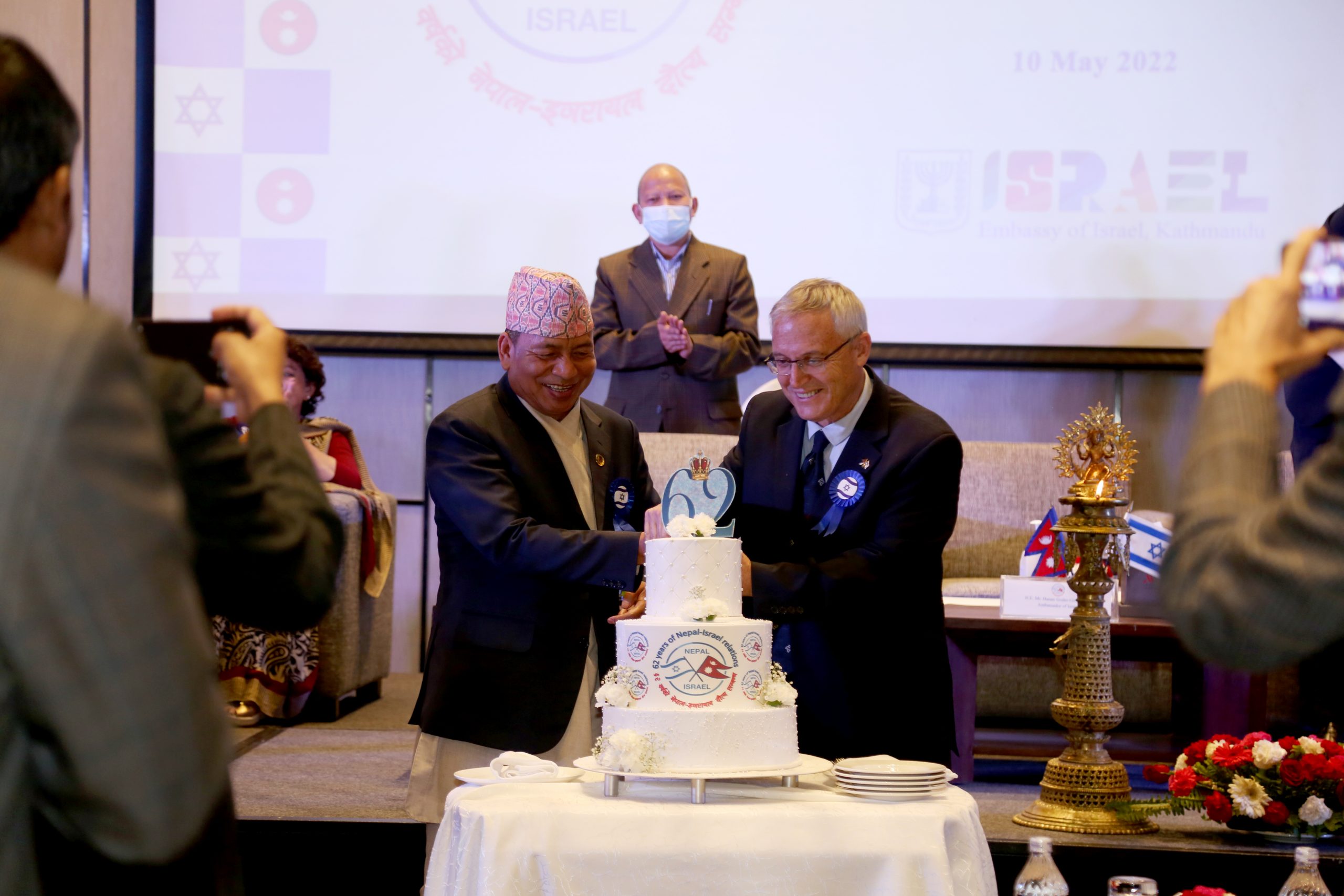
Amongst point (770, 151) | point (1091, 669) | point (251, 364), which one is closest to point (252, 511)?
point (251, 364)

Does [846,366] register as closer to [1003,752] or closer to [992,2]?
[1003,752]

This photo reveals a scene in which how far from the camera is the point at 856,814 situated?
225cm

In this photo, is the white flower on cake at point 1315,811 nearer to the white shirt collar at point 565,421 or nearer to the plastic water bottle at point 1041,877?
the plastic water bottle at point 1041,877

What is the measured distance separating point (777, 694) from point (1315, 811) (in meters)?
1.89

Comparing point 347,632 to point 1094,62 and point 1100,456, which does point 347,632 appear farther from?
point 1094,62

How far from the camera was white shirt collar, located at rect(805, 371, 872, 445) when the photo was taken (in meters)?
2.95

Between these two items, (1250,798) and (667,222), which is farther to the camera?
(667,222)

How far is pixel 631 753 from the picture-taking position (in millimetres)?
2307

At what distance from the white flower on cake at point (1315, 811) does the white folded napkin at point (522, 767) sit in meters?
2.09

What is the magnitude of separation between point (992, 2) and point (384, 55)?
2.62 metres

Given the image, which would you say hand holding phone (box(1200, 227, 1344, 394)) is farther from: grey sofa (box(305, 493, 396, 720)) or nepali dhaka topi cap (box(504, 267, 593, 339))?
grey sofa (box(305, 493, 396, 720))

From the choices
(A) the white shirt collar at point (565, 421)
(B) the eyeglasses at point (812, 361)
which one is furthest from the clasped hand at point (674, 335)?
(B) the eyeglasses at point (812, 361)

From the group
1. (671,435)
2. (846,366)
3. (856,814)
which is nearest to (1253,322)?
(856,814)

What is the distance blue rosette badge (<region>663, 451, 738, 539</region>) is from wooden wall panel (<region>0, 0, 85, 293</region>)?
13.1ft
